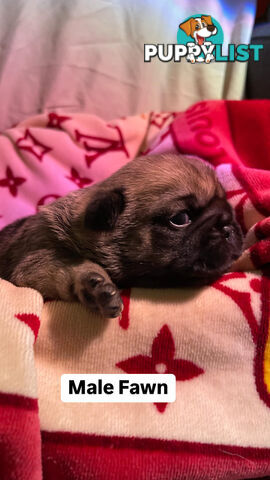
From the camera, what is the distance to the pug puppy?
1507mm

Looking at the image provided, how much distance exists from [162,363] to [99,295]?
32cm

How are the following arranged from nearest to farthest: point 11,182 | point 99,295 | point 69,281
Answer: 1. point 99,295
2. point 69,281
3. point 11,182

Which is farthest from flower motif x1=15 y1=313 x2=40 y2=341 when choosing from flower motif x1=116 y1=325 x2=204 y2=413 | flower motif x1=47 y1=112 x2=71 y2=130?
flower motif x1=47 y1=112 x2=71 y2=130

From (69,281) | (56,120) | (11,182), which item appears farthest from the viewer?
(56,120)

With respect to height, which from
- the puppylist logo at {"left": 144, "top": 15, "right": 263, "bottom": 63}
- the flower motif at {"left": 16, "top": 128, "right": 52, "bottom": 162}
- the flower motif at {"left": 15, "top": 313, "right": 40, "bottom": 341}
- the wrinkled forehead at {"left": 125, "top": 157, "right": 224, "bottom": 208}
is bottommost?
the flower motif at {"left": 15, "top": 313, "right": 40, "bottom": 341}

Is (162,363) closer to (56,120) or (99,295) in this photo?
(99,295)

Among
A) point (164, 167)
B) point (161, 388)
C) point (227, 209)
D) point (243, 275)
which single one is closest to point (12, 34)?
point (164, 167)

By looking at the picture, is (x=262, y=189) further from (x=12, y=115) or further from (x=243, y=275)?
(x=12, y=115)

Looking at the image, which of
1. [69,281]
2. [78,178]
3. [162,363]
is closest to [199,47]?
[78,178]

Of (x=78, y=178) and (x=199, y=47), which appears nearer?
(x=78, y=178)

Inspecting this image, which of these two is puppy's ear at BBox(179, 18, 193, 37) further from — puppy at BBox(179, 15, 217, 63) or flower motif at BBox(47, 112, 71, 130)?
flower motif at BBox(47, 112, 71, 130)

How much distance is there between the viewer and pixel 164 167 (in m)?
1.65

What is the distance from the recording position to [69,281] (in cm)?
150

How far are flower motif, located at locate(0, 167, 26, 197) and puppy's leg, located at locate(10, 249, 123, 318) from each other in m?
0.95
